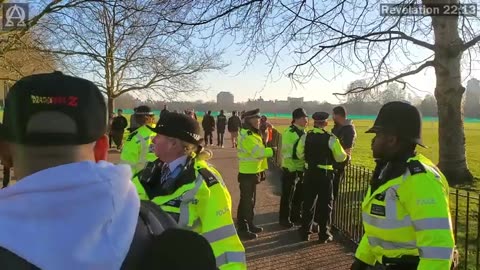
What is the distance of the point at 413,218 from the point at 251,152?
5.61 metres

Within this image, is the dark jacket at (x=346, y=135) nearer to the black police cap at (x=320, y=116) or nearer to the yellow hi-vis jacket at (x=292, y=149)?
the yellow hi-vis jacket at (x=292, y=149)

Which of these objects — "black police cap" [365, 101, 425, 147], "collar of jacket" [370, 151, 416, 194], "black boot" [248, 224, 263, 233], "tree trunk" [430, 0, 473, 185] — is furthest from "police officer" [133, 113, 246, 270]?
"tree trunk" [430, 0, 473, 185]

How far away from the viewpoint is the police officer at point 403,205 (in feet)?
8.81

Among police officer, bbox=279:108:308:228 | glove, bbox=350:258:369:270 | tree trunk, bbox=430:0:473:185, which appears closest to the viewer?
glove, bbox=350:258:369:270

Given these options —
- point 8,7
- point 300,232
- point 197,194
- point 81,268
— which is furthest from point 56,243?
point 8,7

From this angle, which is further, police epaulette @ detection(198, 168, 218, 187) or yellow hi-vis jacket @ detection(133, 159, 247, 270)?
police epaulette @ detection(198, 168, 218, 187)

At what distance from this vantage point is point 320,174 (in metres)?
7.96

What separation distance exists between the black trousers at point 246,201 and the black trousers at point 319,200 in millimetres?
889

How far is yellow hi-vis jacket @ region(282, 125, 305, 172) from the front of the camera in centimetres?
884

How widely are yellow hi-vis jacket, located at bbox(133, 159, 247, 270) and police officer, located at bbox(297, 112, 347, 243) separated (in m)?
4.89

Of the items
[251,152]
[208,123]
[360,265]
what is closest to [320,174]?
[251,152]

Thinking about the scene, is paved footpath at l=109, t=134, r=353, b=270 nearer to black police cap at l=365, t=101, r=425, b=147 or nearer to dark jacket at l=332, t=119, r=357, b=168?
dark jacket at l=332, t=119, r=357, b=168

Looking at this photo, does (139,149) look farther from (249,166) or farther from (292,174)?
(292,174)

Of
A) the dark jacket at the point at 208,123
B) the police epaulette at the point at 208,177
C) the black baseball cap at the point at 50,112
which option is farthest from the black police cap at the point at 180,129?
the dark jacket at the point at 208,123
